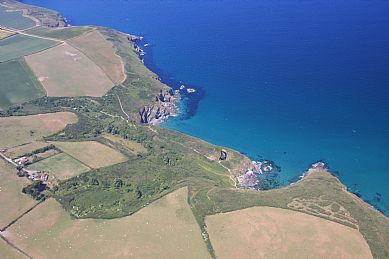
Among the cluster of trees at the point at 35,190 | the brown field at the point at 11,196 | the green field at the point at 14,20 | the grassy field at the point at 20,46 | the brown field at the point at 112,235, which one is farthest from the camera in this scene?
the green field at the point at 14,20

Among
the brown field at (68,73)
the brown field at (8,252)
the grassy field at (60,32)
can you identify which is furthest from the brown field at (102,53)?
the brown field at (8,252)

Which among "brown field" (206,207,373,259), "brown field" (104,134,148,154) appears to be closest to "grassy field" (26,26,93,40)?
"brown field" (104,134,148,154)

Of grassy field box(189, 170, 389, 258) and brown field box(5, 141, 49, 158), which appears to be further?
brown field box(5, 141, 49, 158)

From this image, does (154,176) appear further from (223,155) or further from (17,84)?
(17,84)

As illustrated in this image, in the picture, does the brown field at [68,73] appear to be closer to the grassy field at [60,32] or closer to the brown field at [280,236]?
the grassy field at [60,32]

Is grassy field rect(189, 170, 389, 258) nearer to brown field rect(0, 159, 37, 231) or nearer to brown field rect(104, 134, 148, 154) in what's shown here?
brown field rect(104, 134, 148, 154)

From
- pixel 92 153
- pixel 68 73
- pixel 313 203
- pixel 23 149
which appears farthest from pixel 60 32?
pixel 313 203

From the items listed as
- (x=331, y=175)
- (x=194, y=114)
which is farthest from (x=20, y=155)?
(x=331, y=175)

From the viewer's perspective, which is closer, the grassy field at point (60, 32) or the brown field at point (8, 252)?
the brown field at point (8, 252)
